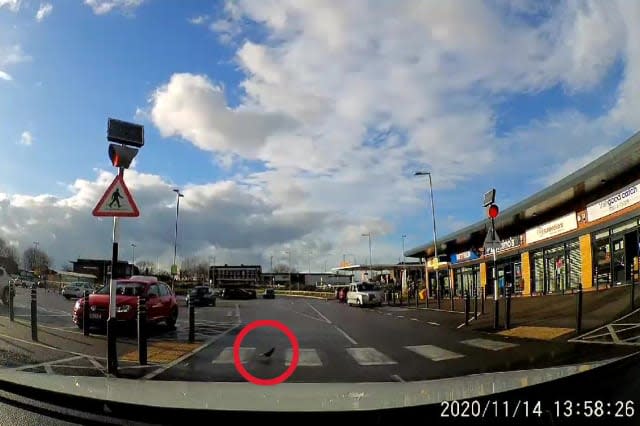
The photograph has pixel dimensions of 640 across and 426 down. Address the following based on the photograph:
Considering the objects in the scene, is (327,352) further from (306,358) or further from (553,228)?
(553,228)

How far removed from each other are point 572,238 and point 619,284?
18.1 feet

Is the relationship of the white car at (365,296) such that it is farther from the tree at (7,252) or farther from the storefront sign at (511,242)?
the tree at (7,252)

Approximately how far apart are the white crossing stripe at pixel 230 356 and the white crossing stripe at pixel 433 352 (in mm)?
2755

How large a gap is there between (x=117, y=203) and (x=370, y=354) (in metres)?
4.87

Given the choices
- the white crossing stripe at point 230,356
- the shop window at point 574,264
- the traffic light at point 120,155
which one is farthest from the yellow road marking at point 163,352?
the shop window at point 574,264

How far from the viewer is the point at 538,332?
1073 centimetres

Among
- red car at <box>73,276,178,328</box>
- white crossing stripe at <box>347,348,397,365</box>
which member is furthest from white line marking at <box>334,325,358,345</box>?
red car at <box>73,276,178,328</box>

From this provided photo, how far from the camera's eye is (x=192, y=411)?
192 inches

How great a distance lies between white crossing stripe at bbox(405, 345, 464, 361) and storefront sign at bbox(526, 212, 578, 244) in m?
21.4

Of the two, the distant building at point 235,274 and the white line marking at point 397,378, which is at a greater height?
the white line marking at point 397,378

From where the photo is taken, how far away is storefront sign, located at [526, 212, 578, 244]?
26.8 metres

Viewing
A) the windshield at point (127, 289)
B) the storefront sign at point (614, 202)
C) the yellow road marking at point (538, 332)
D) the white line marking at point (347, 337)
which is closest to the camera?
the white line marking at point (347, 337)

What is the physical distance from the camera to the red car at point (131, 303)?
1248 cm

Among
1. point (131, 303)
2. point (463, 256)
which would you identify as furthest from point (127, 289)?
point (463, 256)
